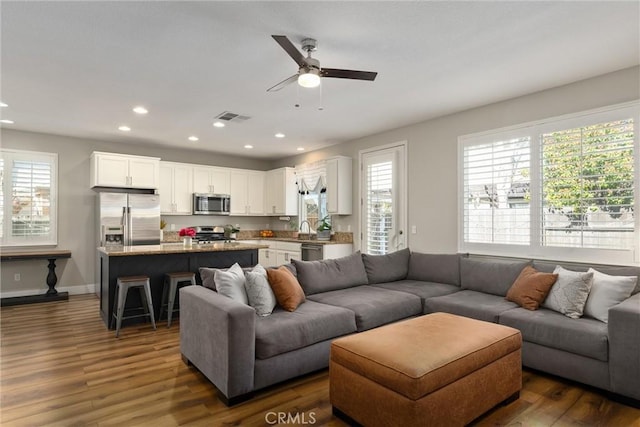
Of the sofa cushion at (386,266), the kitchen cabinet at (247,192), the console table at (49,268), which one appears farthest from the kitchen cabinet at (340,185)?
the console table at (49,268)

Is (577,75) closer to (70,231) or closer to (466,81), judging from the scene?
(466,81)

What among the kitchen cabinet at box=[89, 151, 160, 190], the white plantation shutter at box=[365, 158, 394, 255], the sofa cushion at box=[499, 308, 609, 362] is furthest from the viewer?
the kitchen cabinet at box=[89, 151, 160, 190]

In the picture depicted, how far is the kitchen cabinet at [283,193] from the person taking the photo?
292 inches

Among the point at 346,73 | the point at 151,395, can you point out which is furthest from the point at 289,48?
the point at 151,395

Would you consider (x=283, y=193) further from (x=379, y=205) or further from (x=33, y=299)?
(x=33, y=299)

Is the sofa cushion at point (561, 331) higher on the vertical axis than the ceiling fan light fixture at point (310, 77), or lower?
lower

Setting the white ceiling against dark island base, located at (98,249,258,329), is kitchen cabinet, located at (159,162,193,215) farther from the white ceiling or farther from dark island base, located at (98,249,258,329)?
dark island base, located at (98,249,258,329)

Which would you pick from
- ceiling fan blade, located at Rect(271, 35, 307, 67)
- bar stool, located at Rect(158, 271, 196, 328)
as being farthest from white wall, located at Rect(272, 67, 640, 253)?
bar stool, located at Rect(158, 271, 196, 328)

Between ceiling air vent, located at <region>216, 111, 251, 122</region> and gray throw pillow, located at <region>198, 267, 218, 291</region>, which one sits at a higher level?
ceiling air vent, located at <region>216, 111, 251, 122</region>

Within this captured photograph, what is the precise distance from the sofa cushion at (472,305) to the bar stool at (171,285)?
276 cm

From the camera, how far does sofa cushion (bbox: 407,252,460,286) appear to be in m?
4.31

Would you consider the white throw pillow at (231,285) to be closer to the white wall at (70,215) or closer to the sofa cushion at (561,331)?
the sofa cushion at (561,331)

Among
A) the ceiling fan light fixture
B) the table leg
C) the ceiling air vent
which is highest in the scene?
the ceiling air vent

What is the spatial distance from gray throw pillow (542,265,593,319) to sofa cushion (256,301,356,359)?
175cm
